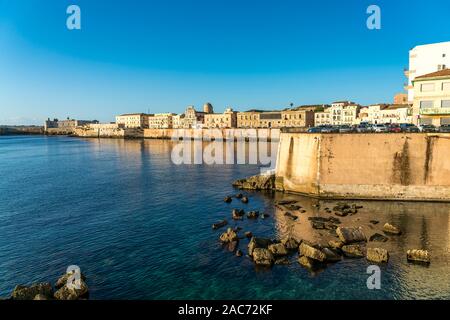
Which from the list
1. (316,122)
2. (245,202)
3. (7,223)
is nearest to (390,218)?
(245,202)

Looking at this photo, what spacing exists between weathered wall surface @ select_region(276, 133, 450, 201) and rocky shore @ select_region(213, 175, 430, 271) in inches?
161

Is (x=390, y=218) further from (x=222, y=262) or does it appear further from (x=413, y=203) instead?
(x=222, y=262)

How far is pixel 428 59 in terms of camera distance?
5453 cm

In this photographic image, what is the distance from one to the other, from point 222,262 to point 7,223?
2318 centimetres

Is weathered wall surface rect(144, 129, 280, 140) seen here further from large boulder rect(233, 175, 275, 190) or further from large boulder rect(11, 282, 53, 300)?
large boulder rect(11, 282, 53, 300)

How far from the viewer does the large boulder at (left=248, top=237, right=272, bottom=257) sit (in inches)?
854

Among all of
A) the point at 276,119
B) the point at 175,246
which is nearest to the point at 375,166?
the point at 175,246

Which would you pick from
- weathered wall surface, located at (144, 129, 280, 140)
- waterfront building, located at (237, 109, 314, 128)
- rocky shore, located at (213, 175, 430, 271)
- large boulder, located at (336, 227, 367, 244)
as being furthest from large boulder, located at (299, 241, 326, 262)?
waterfront building, located at (237, 109, 314, 128)

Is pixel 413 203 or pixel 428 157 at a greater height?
pixel 428 157

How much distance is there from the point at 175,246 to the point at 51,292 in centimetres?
877

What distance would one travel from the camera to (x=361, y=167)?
3431 cm

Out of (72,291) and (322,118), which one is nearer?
(72,291)

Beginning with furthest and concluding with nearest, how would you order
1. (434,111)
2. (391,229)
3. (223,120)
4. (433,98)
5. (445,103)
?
(223,120) < (433,98) < (434,111) < (445,103) < (391,229)

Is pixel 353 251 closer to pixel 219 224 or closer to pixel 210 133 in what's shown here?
pixel 219 224
